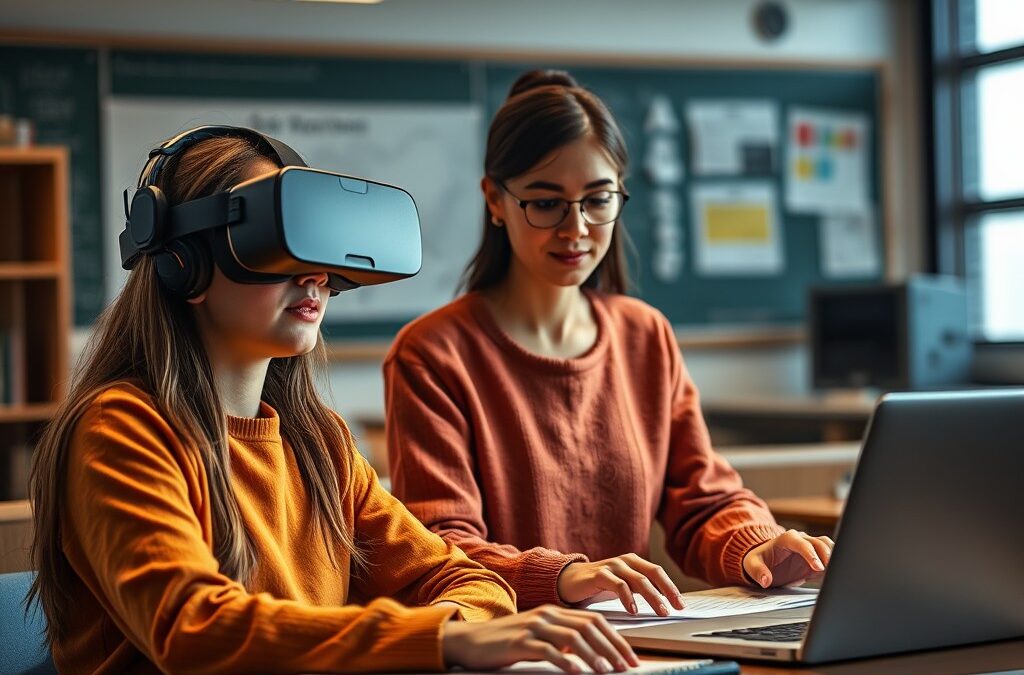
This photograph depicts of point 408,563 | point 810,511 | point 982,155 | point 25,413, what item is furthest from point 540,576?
point 982,155

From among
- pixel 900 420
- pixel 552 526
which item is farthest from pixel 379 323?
pixel 900 420

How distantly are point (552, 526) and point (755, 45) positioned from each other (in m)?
4.08

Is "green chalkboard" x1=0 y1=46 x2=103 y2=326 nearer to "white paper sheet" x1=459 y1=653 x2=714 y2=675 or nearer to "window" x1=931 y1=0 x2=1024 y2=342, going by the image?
"window" x1=931 y1=0 x2=1024 y2=342

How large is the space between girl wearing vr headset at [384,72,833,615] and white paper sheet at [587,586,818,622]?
142 mm

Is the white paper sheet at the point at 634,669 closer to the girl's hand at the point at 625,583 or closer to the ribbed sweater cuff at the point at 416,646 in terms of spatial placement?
the ribbed sweater cuff at the point at 416,646

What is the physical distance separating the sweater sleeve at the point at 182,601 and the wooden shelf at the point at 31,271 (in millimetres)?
3215

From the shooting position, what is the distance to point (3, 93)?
446 centimetres

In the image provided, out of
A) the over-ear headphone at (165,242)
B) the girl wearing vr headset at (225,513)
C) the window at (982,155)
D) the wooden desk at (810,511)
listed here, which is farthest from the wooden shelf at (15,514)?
the window at (982,155)

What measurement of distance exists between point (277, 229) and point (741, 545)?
804 millimetres

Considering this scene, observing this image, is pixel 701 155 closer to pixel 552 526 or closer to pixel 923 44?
pixel 923 44

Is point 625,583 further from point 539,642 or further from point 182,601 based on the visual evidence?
point 182,601

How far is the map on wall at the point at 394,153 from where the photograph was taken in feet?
15.4

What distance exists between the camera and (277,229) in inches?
44.8

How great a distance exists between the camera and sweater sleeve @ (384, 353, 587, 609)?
5.44ft
